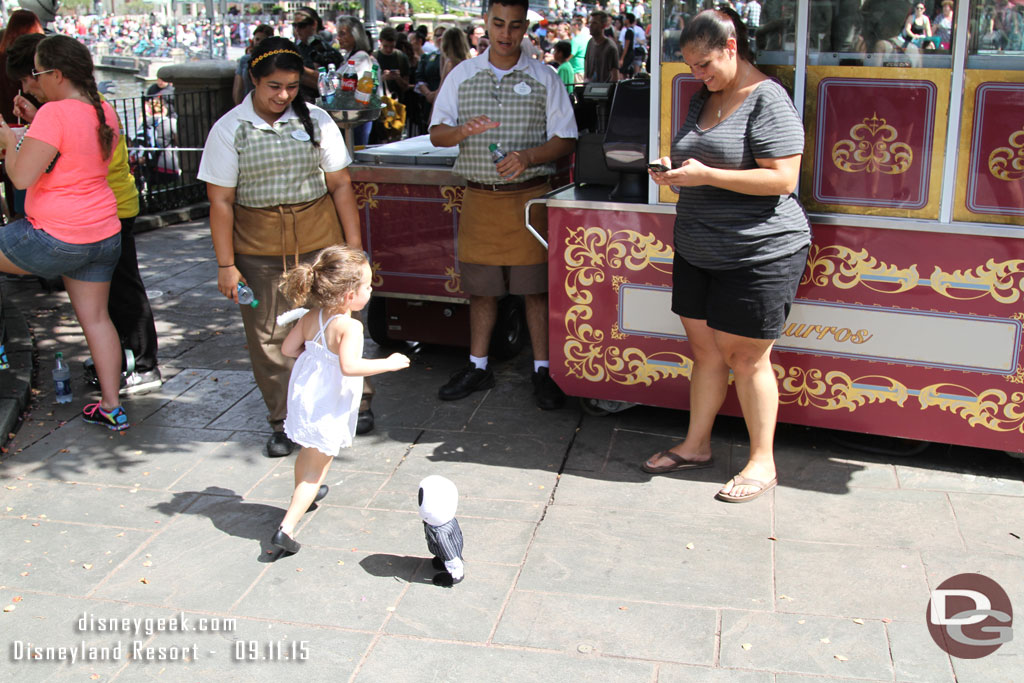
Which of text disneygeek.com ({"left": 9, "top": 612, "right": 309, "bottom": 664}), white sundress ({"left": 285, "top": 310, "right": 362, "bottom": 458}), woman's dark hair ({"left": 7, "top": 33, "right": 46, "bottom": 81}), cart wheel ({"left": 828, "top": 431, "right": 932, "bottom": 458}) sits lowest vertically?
text disneygeek.com ({"left": 9, "top": 612, "right": 309, "bottom": 664})

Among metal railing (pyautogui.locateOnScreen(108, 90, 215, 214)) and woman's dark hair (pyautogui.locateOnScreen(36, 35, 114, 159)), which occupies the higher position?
woman's dark hair (pyautogui.locateOnScreen(36, 35, 114, 159))

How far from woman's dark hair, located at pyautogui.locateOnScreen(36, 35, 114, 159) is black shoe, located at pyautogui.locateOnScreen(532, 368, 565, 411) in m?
2.36

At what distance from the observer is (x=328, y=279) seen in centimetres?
355

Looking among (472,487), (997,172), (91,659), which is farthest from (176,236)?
(997,172)

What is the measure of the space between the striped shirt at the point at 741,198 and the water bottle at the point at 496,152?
1161 mm

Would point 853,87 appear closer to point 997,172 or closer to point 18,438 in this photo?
point 997,172

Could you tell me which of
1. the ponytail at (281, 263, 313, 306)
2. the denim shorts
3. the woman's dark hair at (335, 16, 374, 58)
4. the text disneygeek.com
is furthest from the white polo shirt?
the woman's dark hair at (335, 16, 374, 58)

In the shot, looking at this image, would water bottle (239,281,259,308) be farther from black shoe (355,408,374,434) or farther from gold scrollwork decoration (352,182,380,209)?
gold scrollwork decoration (352,182,380,209)

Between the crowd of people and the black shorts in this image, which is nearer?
the black shorts

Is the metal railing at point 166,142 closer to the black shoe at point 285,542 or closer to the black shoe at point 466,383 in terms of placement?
the black shoe at point 466,383

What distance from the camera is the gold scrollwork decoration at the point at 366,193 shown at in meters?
5.54

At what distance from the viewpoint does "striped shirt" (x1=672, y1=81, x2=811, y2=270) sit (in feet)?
11.9

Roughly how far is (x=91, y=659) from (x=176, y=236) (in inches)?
268

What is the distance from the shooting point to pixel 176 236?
938 cm
